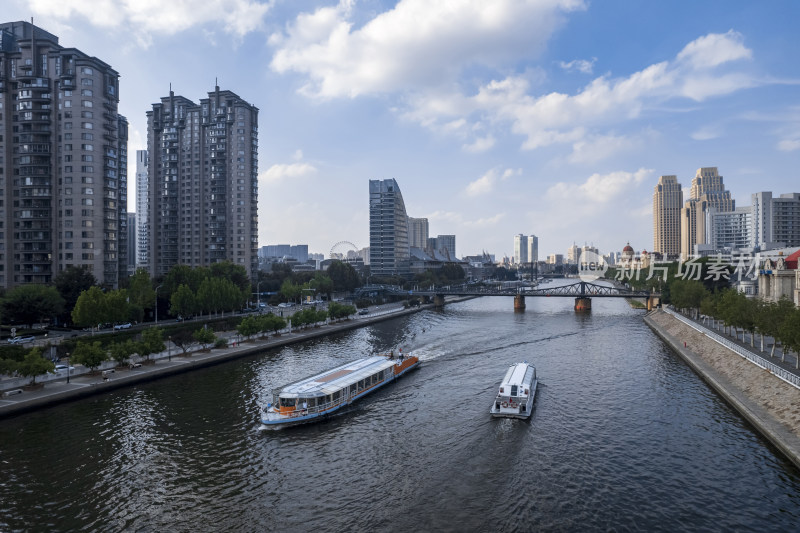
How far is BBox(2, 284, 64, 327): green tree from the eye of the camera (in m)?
69.4

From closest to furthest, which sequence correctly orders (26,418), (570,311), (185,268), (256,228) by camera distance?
(26,418)
(185,268)
(570,311)
(256,228)

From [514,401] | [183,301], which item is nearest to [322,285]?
[183,301]

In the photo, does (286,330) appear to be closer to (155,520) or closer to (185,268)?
(185,268)

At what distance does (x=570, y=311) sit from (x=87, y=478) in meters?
131

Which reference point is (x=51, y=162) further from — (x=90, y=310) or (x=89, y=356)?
(x=89, y=356)

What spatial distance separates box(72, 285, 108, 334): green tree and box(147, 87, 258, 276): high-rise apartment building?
251ft

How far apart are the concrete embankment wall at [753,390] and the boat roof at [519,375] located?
57.5 feet

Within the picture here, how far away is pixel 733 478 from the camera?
2928 centimetres

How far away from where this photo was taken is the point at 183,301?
85.9 m

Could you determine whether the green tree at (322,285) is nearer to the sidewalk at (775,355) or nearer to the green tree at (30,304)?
the green tree at (30,304)

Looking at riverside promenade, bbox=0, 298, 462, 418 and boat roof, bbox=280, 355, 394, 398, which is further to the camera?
riverside promenade, bbox=0, 298, 462, 418

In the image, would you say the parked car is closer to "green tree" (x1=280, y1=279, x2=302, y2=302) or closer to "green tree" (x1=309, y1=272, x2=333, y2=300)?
"green tree" (x1=280, y1=279, x2=302, y2=302)

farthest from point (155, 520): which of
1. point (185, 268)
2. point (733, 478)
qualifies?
point (185, 268)

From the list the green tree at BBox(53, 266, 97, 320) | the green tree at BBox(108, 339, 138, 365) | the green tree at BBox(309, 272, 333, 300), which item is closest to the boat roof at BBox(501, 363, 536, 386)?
the green tree at BBox(108, 339, 138, 365)
